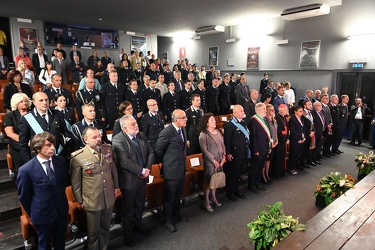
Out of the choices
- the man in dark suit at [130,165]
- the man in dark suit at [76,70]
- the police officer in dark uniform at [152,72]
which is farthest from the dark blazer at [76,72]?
the man in dark suit at [130,165]

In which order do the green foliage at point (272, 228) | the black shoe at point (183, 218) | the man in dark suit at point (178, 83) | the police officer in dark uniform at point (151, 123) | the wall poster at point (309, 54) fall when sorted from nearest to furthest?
the green foliage at point (272, 228), the black shoe at point (183, 218), the police officer in dark uniform at point (151, 123), the man in dark suit at point (178, 83), the wall poster at point (309, 54)

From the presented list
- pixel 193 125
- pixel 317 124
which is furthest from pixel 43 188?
pixel 317 124

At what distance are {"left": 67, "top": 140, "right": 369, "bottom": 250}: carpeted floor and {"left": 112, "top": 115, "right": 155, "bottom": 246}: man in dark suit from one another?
39 cm

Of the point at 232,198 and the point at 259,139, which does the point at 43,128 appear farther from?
the point at 259,139

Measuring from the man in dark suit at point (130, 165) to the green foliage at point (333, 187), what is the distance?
103 inches

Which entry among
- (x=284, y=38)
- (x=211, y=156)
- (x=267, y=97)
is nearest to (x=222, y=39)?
(x=284, y=38)

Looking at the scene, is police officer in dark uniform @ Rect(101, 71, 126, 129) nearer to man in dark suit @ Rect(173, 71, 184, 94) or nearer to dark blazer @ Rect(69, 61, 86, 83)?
man in dark suit @ Rect(173, 71, 184, 94)

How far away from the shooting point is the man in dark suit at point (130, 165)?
2.75m

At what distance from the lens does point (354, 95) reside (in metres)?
8.25

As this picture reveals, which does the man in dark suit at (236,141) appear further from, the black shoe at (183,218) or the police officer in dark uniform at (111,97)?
the police officer in dark uniform at (111,97)

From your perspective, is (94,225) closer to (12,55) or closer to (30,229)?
(30,229)

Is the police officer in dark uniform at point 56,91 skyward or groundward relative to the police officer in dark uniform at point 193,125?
skyward

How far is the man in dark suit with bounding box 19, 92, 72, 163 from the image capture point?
2.83 metres

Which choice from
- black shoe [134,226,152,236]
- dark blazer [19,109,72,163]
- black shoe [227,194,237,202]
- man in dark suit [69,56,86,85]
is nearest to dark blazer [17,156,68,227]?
dark blazer [19,109,72,163]
